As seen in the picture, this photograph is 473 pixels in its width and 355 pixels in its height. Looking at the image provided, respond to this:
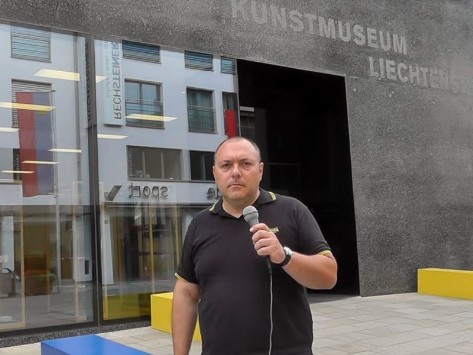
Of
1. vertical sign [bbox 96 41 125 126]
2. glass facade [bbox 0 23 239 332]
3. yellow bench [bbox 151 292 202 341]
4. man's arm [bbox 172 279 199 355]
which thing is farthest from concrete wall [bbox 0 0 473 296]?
man's arm [bbox 172 279 199 355]

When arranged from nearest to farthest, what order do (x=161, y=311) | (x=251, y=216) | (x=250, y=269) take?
(x=251, y=216) → (x=250, y=269) → (x=161, y=311)

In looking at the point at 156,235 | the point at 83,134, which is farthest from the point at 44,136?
the point at 156,235

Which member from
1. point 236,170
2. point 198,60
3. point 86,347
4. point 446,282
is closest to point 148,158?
point 198,60

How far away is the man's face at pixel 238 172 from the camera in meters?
2.28

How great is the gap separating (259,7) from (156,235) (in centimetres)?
411

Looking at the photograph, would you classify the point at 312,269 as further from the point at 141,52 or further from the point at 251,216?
the point at 141,52

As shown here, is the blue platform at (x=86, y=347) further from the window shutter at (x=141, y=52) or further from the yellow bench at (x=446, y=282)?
the yellow bench at (x=446, y=282)

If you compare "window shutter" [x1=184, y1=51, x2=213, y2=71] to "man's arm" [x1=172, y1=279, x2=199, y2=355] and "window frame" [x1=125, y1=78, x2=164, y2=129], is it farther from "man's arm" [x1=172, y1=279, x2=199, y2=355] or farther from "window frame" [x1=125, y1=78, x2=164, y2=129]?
"man's arm" [x1=172, y1=279, x2=199, y2=355]

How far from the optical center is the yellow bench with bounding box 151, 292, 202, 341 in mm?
7328

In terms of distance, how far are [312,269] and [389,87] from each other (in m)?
9.53

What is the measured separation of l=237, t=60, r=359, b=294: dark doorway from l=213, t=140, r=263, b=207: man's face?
718 cm

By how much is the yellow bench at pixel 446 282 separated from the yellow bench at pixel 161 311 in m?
5.21

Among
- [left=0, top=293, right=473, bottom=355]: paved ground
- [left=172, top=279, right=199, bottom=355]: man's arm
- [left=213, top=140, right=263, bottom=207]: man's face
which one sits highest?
[left=213, top=140, right=263, bottom=207]: man's face

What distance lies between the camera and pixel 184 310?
251cm
